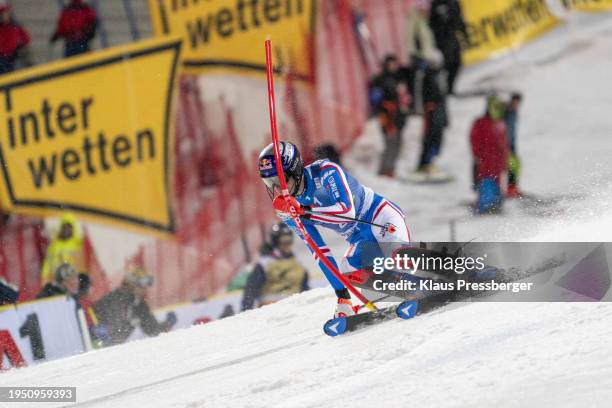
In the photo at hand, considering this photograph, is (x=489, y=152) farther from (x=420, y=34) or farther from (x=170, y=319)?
(x=170, y=319)

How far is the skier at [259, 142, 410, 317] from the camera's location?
19.8 ft

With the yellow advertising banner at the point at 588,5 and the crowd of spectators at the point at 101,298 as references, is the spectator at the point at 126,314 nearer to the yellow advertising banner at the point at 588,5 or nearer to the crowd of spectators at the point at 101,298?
the crowd of spectators at the point at 101,298

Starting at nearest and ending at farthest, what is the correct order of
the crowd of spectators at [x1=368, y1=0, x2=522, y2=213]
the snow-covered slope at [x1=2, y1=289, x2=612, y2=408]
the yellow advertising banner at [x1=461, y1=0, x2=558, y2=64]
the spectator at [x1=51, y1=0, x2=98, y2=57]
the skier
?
1. the snow-covered slope at [x1=2, y1=289, x2=612, y2=408]
2. the skier
3. the spectator at [x1=51, y1=0, x2=98, y2=57]
4. the crowd of spectators at [x1=368, y1=0, x2=522, y2=213]
5. the yellow advertising banner at [x1=461, y1=0, x2=558, y2=64]

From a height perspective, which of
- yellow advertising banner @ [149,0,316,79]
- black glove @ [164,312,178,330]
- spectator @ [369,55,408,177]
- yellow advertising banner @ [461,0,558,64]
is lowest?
black glove @ [164,312,178,330]

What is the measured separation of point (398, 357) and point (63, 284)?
493 cm

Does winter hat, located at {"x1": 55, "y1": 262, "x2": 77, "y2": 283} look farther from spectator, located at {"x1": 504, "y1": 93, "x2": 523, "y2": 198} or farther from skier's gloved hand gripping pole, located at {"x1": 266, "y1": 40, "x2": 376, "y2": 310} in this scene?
spectator, located at {"x1": 504, "y1": 93, "x2": 523, "y2": 198}

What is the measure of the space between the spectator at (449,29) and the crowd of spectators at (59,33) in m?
4.55

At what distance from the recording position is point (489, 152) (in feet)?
39.4

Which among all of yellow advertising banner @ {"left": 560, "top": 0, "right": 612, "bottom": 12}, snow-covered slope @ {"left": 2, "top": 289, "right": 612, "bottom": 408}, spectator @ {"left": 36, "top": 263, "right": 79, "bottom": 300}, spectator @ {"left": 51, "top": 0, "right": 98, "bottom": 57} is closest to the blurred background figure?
spectator @ {"left": 36, "top": 263, "right": 79, "bottom": 300}

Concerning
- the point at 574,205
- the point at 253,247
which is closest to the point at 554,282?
the point at 574,205

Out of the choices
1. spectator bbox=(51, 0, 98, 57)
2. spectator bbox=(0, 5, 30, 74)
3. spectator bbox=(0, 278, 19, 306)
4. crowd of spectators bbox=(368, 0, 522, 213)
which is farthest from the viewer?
crowd of spectators bbox=(368, 0, 522, 213)

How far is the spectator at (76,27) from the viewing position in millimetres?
10500

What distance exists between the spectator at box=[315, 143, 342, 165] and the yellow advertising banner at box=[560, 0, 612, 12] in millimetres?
4543

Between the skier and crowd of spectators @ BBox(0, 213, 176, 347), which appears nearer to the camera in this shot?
the skier
